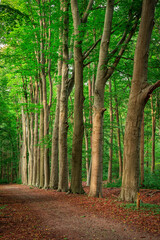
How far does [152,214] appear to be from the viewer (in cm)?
627

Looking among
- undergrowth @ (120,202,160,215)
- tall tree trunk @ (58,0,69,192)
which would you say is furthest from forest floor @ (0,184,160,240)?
tall tree trunk @ (58,0,69,192)

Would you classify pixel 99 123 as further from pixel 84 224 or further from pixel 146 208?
pixel 84 224

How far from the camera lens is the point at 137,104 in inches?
327

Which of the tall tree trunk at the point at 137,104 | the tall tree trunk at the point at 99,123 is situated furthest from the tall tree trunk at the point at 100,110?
the tall tree trunk at the point at 137,104

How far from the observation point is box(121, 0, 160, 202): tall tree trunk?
8172mm

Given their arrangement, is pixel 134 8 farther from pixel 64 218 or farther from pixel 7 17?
pixel 64 218

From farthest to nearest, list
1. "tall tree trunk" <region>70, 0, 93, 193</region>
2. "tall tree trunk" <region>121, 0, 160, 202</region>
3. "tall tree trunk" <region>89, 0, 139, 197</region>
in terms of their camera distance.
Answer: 1. "tall tree trunk" <region>70, 0, 93, 193</region>
2. "tall tree trunk" <region>89, 0, 139, 197</region>
3. "tall tree trunk" <region>121, 0, 160, 202</region>

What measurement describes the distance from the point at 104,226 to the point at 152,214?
1758 mm

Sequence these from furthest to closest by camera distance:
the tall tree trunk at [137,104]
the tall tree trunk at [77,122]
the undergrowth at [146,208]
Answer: the tall tree trunk at [77,122] → the tall tree trunk at [137,104] → the undergrowth at [146,208]

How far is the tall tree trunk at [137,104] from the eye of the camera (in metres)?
8.17

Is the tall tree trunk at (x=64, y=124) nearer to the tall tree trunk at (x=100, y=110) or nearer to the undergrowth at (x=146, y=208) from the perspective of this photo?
the tall tree trunk at (x=100, y=110)

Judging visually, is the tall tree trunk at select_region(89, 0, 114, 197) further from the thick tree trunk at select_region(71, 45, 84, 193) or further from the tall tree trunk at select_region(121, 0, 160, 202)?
the tall tree trunk at select_region(121, 0, 160, 202)

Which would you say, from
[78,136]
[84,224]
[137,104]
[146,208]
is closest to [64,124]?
[78,136]

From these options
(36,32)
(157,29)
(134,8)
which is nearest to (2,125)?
(36,32)
